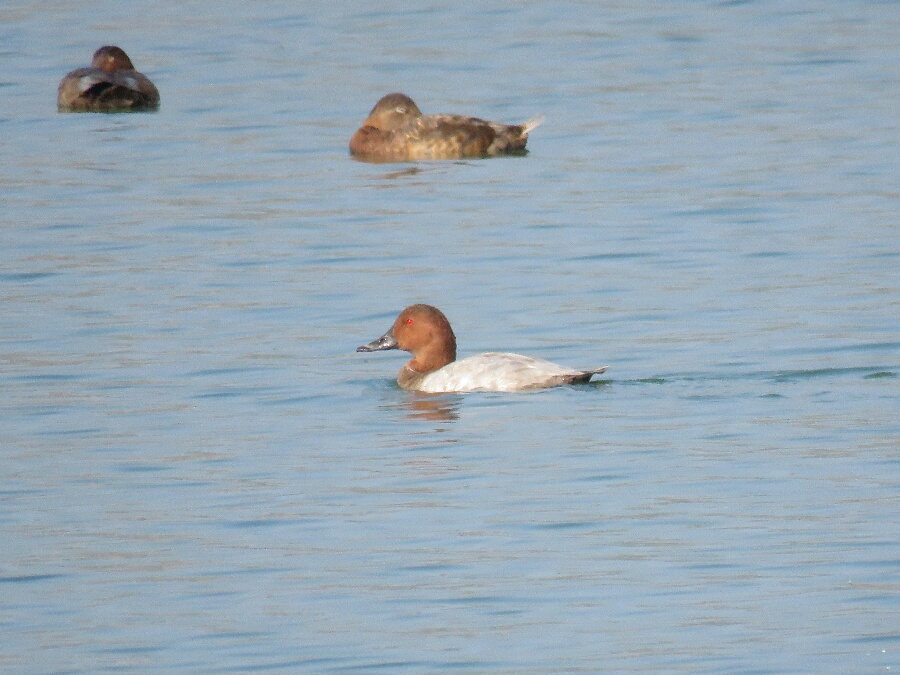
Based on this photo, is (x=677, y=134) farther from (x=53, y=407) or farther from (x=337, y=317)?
(x=53, y=407)

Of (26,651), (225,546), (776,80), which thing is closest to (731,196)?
(776,80)

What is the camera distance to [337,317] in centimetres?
1314

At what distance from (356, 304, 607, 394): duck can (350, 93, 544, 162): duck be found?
7027 millimetres

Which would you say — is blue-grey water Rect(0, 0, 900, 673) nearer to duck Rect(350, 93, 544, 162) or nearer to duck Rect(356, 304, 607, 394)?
duck Rect(356, 304, 607, 394)

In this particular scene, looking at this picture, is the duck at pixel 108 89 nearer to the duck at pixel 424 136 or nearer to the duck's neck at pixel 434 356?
the duck at pixel 424 136

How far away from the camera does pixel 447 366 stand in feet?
38.1

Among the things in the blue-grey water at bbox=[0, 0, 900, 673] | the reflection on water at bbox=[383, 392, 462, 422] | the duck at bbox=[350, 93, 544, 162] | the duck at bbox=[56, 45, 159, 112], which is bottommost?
the reflection on water at bbox=[383, 392, 462, 422]

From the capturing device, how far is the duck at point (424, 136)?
61.8ft

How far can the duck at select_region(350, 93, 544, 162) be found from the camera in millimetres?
18828

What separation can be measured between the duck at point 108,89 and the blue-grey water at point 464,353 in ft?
1.04

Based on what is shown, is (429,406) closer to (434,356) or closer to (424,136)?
(434,356)

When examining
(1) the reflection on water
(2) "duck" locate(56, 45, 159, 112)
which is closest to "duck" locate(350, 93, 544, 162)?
(2) "duck" locate(56, 45, 159, 112)

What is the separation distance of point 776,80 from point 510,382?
1169 centimetres

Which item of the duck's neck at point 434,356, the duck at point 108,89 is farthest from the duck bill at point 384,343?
the duck at point 108,89
